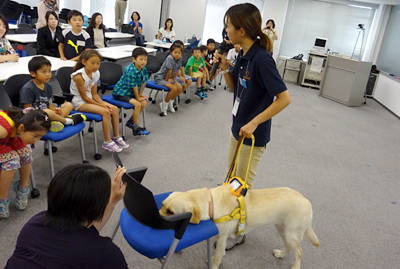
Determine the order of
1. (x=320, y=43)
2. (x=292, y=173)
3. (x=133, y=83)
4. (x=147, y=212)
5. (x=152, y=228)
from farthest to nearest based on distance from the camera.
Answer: (x=320, y=43) < (x=133, y=83) < (x=292, y=173) < (x=152, y=228) < (x=147, y=212)

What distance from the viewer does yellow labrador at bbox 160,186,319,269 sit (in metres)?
1.46

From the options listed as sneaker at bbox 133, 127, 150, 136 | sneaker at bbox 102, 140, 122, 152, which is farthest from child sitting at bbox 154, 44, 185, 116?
sneaker at bbox 102, 140, 122, 152

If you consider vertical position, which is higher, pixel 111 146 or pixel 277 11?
pixel 277 11

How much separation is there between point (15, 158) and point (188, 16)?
9.08 metres

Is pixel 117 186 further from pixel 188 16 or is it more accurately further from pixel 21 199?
pixel 188 16

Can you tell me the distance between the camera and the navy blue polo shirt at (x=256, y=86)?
1.57 metres

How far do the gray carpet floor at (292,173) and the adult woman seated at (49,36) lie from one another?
5.26ft

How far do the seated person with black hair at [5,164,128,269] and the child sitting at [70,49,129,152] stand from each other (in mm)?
2090

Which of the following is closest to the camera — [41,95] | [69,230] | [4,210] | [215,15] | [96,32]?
[69,230]

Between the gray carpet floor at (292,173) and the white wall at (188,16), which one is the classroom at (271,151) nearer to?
the gray carpet floor at (292,173)

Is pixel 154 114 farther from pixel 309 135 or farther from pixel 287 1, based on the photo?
pixel 287 1

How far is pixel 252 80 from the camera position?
167 centimetres

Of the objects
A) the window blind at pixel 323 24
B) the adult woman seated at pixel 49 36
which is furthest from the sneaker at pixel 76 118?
the window blind at pixel 323 24

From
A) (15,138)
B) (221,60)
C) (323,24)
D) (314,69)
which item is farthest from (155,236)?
(323,24)
